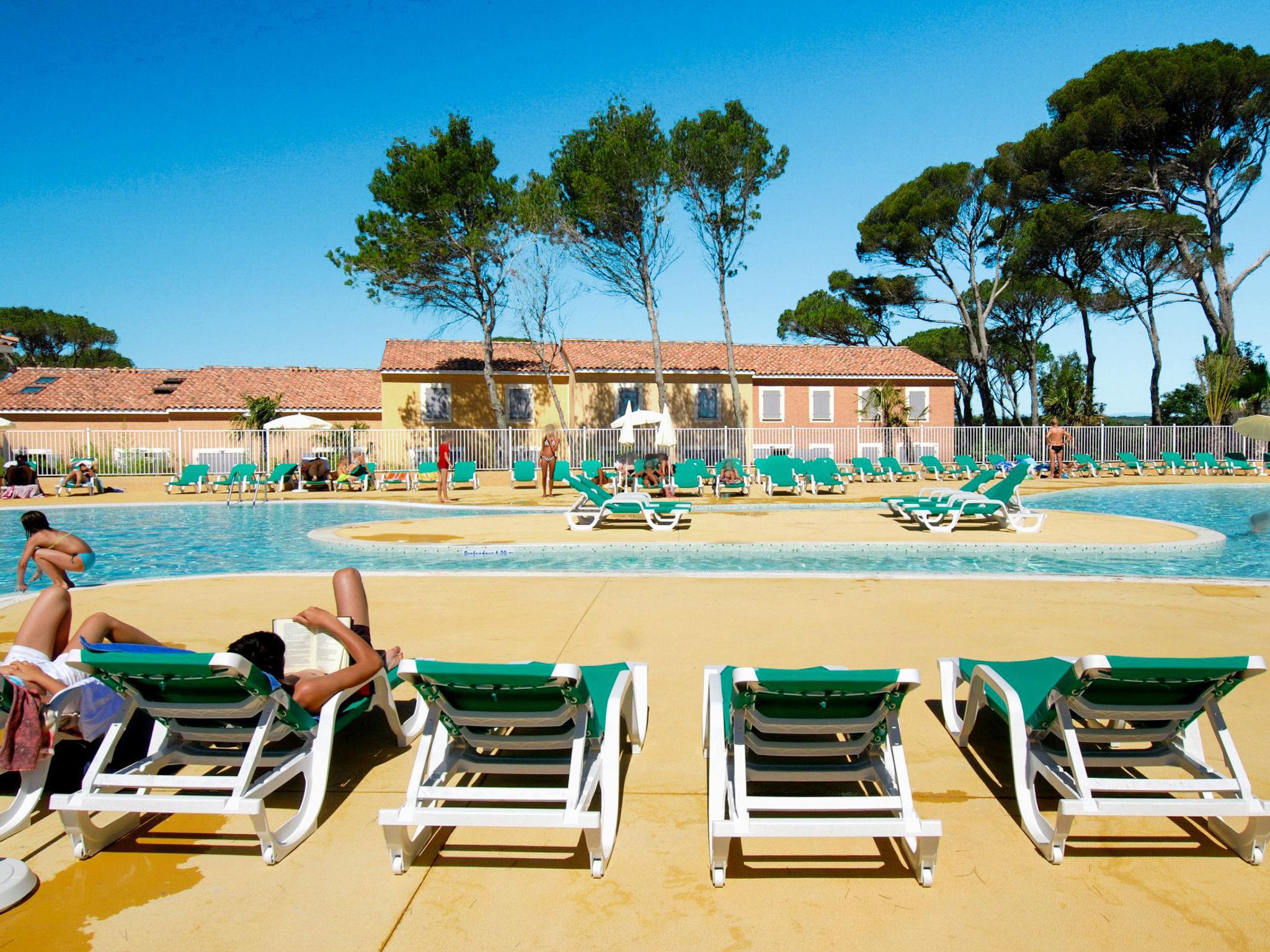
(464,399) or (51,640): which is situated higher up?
(464,399)

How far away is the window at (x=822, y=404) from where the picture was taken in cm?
3192

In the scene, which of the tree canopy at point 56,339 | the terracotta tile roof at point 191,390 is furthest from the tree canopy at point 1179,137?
the tree canopy at point 56,339

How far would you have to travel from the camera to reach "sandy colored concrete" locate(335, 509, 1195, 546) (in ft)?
34.9

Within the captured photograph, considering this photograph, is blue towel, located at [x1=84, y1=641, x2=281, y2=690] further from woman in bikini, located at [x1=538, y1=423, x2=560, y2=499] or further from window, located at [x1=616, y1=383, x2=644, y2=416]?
window, located at [x1=616, y1=383, x2=644, y2=416]

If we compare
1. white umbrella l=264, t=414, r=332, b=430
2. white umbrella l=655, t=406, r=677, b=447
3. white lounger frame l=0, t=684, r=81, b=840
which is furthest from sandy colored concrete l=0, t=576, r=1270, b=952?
white umbrella l=264, t=414, r=332, b=430

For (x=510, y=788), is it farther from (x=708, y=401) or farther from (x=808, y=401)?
(x=808, y=401)

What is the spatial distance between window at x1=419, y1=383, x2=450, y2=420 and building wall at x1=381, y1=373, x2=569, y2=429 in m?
0.10

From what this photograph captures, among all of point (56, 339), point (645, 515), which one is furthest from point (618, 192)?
point (56, 339)

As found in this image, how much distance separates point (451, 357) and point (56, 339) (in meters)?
46.4

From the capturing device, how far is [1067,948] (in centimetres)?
221

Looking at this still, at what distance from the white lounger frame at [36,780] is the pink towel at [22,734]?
4 centimetres

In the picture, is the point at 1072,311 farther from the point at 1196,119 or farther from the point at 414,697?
the point at 414,697

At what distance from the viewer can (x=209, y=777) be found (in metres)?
2.94

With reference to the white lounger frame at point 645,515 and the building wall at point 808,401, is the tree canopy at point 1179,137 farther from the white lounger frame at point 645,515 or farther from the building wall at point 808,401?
the white lounger frame at point 645,515
